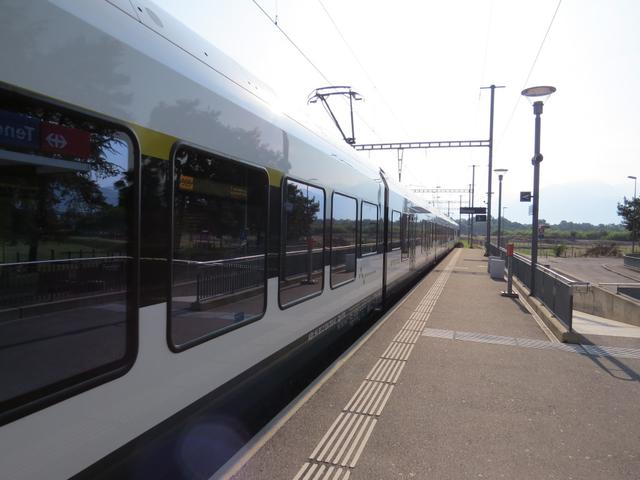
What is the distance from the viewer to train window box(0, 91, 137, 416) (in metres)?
1.93

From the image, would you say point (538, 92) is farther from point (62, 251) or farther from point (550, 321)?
point (62, 251)

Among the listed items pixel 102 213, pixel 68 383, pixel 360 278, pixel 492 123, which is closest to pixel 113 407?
pixel 68 383

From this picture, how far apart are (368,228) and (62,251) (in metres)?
5.97

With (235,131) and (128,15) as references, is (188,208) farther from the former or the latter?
(128,15)

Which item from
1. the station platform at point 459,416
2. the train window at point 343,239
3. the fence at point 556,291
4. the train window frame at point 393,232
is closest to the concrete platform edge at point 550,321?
the fence at point 556,291

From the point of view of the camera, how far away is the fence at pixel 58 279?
1.95 metres

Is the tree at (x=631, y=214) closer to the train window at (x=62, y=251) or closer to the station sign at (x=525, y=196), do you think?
the station sign at (x=525, y=196)

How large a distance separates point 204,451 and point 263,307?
45.5 inches

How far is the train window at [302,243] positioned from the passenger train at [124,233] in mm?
266

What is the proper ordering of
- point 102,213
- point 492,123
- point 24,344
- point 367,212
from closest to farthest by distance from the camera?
1. point 24,344
2. point 102,213
3. point 367,212
4. point 492,123

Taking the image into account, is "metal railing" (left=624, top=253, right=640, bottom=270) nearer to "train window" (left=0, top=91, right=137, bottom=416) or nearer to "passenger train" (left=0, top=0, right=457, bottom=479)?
"passenger train" (left=0, top=0, right=457, bottom=479)

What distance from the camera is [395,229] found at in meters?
10.7

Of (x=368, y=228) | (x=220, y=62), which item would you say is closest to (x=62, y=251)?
(x=220, y=62)

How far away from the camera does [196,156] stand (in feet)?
9.95
